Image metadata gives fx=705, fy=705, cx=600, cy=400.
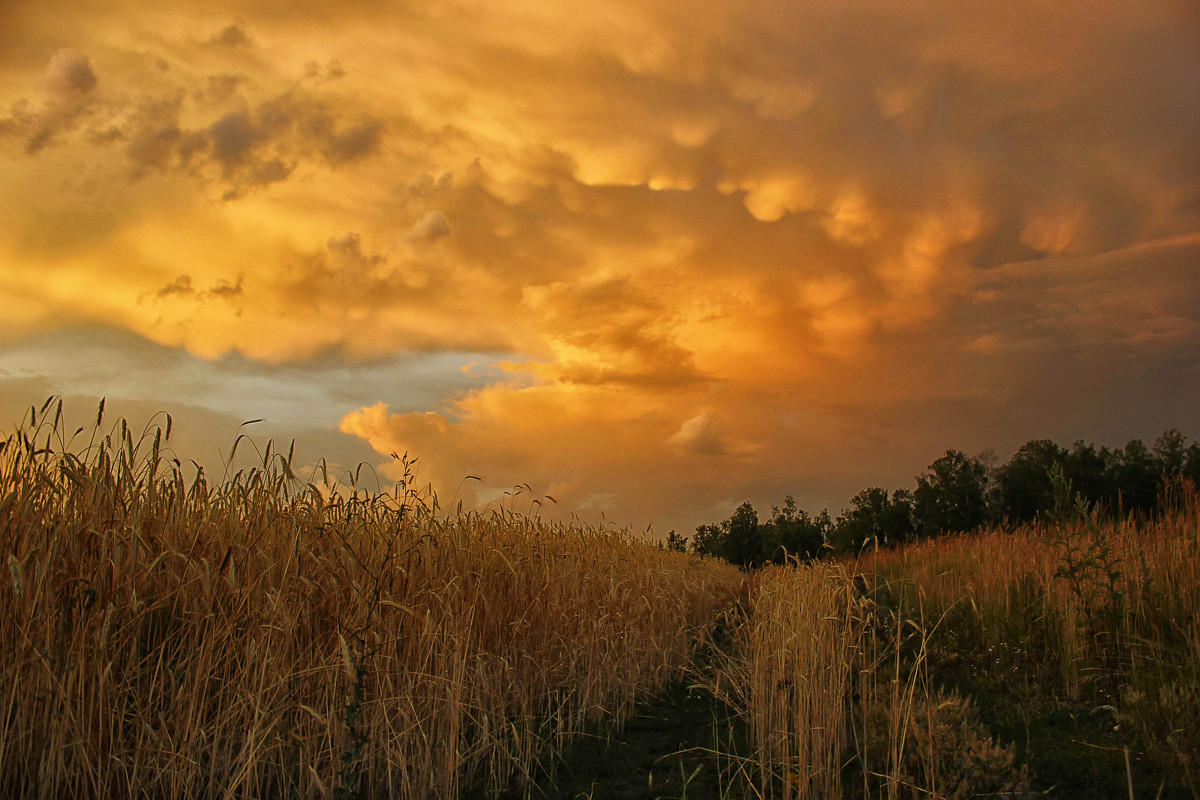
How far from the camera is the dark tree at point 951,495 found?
39406mm

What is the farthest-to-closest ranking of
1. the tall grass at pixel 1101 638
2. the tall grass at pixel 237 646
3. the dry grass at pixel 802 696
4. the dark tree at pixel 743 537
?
the dark tree at pixel 743 537
the tall grass at pixel 1101 638
the dry grass at pixel 802 696
the tall grass at pixel 237 646

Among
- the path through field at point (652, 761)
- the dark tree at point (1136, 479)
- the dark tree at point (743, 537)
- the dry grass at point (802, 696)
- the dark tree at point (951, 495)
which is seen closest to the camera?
the dry grass at point (802, 696)

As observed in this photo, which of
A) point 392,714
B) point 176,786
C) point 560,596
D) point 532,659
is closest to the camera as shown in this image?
point 176,786

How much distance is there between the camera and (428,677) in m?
4.60

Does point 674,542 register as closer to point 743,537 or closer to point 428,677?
point 428,677

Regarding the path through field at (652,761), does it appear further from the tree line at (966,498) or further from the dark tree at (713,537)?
the dark tree at (713,537)

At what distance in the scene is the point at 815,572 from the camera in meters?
6.62

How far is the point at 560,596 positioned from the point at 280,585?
282 cm

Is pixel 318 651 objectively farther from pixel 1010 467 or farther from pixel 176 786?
pixel 1010 467

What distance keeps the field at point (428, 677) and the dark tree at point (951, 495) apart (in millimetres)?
35774

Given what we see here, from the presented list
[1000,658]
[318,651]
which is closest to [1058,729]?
[1000,658]

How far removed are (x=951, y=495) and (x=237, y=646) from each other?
42.5 meters

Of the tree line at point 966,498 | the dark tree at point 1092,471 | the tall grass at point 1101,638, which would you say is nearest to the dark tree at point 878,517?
the tree line at point 966,498

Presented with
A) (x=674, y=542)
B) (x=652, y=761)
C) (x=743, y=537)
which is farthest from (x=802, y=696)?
(x=743, y=537)
